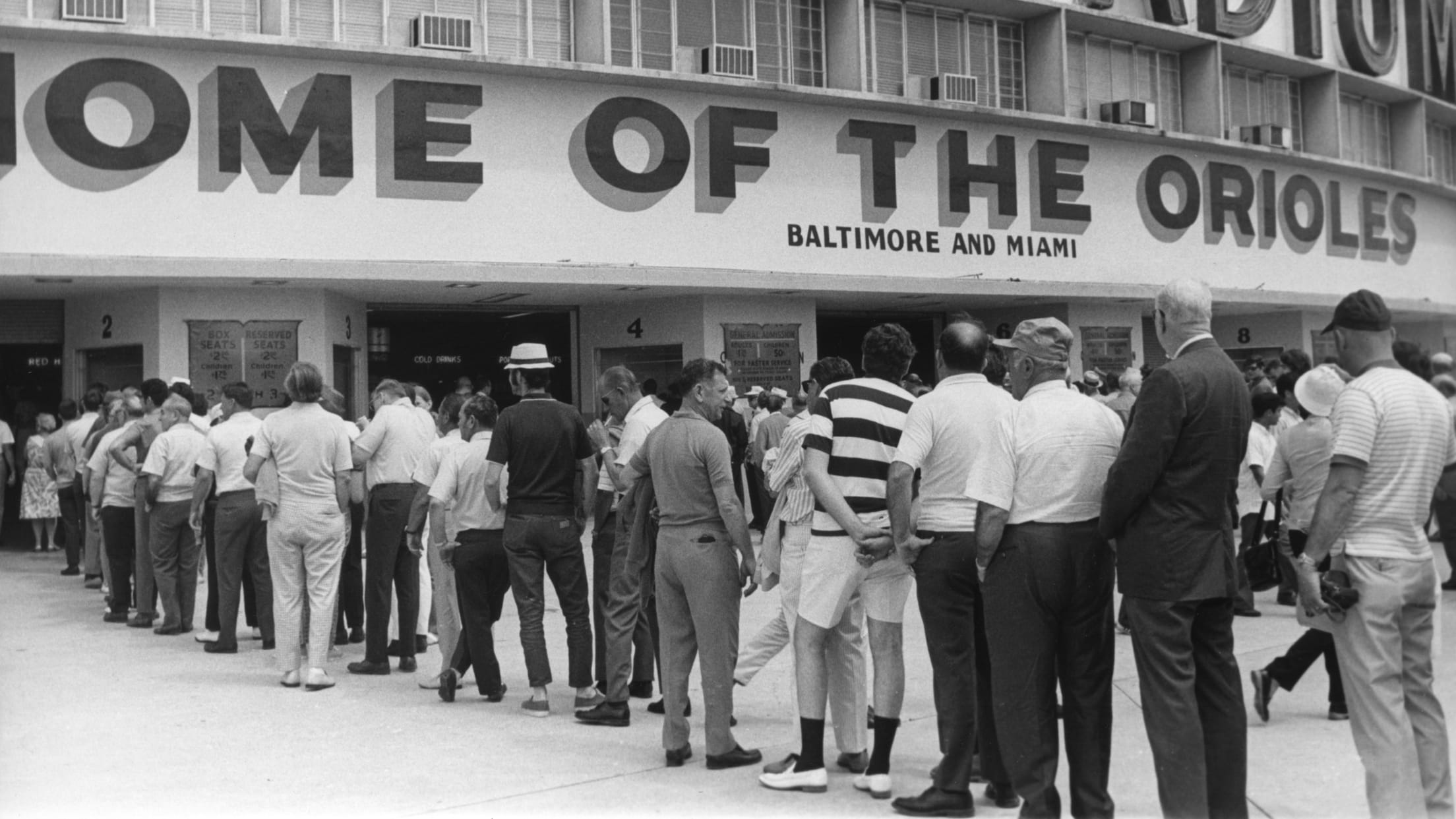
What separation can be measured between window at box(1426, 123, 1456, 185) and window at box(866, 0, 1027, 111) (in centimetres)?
1409

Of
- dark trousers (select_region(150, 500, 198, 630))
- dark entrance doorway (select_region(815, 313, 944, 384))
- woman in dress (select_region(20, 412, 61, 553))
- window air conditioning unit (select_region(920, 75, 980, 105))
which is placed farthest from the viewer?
dark entrance doorway (select_region(815, 313, 944, 384))

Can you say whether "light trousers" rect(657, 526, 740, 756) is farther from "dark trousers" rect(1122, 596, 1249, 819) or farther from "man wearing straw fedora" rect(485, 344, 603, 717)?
"dark trousers" rect(1122, 596, 1249, 819)

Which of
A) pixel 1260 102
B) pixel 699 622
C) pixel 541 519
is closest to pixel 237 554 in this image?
pixel 541 519

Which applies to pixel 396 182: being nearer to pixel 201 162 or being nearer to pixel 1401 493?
pixel 201 162

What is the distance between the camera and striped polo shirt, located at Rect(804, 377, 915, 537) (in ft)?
20.0

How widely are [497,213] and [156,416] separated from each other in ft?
22.4

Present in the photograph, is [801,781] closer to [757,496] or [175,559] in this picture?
[175,559]

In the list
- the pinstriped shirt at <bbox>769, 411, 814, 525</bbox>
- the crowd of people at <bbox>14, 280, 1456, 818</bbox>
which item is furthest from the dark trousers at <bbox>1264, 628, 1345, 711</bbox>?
the pinstriped shirt at <bbox>769, 411, 814, 525</bbox>

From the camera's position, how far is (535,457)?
7.88m

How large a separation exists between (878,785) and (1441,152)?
105ft

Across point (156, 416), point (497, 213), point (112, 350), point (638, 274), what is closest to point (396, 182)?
point (497, 213)

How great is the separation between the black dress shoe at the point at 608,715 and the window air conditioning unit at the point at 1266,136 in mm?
22027

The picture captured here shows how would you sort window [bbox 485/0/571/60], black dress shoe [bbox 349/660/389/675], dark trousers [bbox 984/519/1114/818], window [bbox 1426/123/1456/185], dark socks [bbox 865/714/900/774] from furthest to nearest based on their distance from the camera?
window [bbox 1426/123/1456/185] < window [bbox 485/0/571/60] < black dress shoe [bbox 349/660/389/675] < dark socks [bbox 865/714/900/774] < dark trousers [bbox 984/519/1114/818]

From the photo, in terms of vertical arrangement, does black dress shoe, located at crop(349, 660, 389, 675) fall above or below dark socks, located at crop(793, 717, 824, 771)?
below
